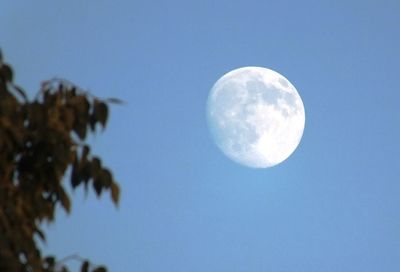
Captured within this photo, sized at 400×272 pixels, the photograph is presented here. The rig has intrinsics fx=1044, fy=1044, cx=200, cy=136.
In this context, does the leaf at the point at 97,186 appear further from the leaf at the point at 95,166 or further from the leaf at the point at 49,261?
the leaf at the point at 49,261

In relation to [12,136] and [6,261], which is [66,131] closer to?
[12,136]

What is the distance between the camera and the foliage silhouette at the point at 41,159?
9.56 metres

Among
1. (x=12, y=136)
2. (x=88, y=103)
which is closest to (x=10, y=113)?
(x=12, y=136)

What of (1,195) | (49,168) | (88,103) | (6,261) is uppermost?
(88,103)

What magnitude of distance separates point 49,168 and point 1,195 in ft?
2.33

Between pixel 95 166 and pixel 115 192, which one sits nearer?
pixel 95 166

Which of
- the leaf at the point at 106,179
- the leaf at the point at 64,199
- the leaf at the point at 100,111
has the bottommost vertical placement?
the leaf at the point at 64,199

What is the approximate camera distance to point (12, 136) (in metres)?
9.55

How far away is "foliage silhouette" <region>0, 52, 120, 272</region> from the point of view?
9562 mm

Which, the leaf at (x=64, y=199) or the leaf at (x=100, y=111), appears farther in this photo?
the leaf at (x=64, y=199)

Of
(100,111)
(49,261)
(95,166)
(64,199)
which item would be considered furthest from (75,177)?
(49,261)

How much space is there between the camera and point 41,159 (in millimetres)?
9805

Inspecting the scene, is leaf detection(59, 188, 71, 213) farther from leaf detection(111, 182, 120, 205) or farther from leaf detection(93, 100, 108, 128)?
leaf detection(93, 100, 108, 128)

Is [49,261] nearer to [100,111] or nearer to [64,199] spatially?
[64,199]
